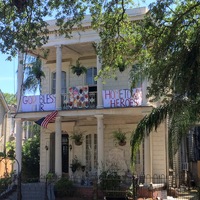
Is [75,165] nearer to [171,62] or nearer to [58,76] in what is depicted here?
[58,76]

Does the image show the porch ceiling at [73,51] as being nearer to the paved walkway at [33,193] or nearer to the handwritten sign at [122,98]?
the handwritten sign at [122,98]

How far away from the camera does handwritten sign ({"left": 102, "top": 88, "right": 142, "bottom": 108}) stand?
18797 mm

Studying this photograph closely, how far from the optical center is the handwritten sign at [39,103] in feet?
66.4

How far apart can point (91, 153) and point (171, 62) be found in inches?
445

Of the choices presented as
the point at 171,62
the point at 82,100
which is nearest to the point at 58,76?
the point at 82,100

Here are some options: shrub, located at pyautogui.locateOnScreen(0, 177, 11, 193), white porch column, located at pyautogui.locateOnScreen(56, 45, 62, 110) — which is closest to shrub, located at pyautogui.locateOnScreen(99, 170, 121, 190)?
white porch column, located at pyautogui.locateOnScreen(56, 45, 62, 110)

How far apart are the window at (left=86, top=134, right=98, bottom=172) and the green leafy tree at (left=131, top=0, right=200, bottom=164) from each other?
29.8 ft

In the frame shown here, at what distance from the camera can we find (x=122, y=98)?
19.0m

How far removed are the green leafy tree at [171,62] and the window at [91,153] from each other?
29.8ft

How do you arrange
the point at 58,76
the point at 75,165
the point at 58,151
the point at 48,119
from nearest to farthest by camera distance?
the point at 48,119 < the point at 58,151 < the point at 58,76 < the point at 75,165

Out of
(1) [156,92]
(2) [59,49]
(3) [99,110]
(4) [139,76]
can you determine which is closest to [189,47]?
(1) [156,92]

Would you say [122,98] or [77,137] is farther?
[77,137]

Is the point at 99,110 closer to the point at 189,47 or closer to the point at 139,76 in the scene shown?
the point at 139,76

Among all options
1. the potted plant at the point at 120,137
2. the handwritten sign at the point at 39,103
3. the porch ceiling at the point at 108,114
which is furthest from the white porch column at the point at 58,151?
the potted plant at the point at 120,137
